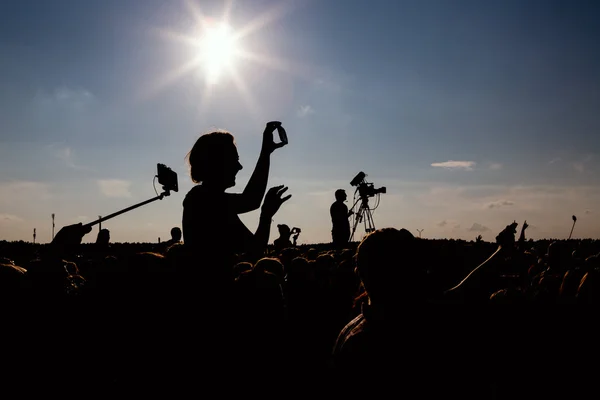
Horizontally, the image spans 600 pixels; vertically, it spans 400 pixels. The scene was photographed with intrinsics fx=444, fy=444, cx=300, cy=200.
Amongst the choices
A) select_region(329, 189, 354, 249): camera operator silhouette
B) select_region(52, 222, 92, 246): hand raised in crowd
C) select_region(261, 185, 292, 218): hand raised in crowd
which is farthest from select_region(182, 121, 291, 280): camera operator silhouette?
select_region(329, 189, 354, 249): camera operator silhouette

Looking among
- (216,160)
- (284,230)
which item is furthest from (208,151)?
(284,230)

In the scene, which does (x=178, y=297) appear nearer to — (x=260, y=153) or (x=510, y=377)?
(x=260, y=153)

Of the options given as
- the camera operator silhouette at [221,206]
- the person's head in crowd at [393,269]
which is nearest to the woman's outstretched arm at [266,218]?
the camera operator silhouette at [221,206]

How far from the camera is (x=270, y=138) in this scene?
9.44 feet

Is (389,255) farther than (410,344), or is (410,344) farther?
(389,255)

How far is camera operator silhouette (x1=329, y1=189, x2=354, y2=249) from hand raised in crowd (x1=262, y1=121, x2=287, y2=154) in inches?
364

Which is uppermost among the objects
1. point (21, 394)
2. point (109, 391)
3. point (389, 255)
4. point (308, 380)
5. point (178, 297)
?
point (389, 255)

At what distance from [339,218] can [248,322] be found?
9839 mm

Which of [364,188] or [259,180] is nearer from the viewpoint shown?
[259,180]

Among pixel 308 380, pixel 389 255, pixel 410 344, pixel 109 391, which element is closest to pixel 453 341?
pixel 410 344

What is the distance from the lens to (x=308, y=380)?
17.0ft

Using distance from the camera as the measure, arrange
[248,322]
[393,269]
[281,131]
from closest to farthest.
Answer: [393,269], [248,322], [281,131]

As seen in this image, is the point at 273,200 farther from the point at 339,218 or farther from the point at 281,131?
the point at 339,218

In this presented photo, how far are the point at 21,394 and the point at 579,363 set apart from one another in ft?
11.7
